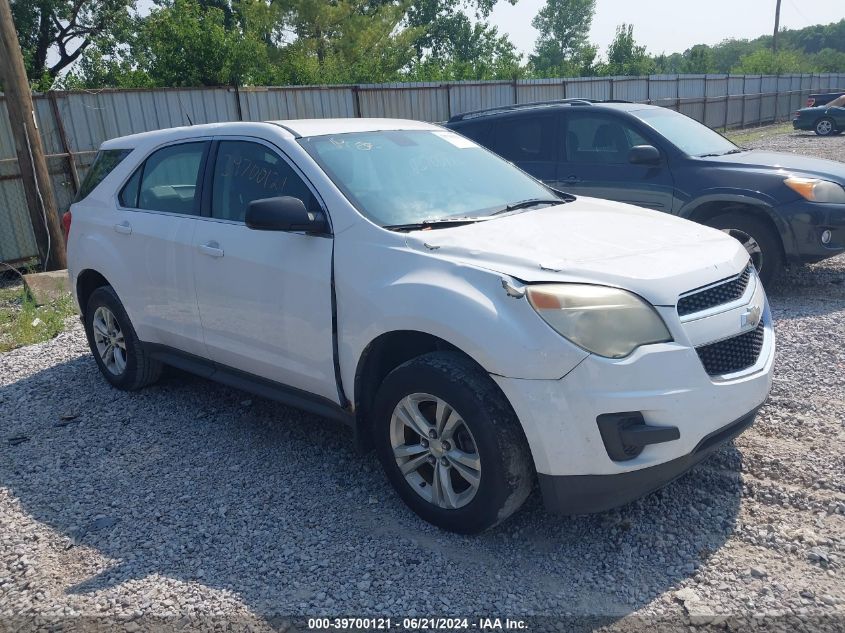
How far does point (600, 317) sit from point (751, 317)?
0.88 meters

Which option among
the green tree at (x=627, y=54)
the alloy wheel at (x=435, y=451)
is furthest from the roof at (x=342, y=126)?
the green tree at (x=627, y=54)

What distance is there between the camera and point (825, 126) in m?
25.9

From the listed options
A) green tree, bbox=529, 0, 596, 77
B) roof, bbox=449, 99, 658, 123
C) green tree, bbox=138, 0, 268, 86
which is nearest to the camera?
roof, bbox=449, 99, 658, 123

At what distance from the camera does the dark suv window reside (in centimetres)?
468

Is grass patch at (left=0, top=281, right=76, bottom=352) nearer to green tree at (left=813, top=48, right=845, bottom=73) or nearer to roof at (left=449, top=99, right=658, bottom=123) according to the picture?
roof at (left=449, top=99, right=658, bottom=123)

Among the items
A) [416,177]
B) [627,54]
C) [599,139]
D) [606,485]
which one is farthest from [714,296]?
[627,54]

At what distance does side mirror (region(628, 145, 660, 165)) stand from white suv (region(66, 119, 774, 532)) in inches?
116

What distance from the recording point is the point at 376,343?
353 cm

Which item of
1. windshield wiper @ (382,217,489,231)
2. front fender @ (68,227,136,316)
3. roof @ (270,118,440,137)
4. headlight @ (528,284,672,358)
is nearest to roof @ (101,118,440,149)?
roof @ (270,118,440,137)

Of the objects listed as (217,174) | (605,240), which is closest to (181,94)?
(217,174)

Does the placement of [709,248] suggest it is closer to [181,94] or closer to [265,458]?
[265,458]

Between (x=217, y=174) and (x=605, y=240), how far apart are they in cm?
233

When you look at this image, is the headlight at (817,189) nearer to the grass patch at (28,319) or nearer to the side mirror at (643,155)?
the side mirror at (643,155)

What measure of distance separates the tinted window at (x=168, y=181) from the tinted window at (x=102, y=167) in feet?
0.90
